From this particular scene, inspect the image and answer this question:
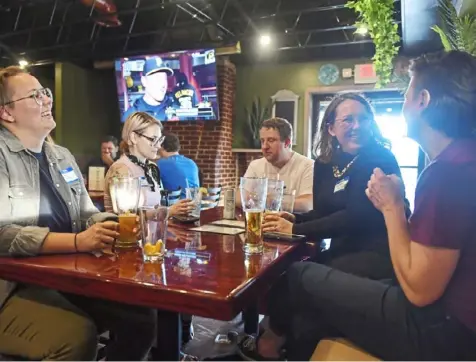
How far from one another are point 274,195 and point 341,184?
0.97 feet

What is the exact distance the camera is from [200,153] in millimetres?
6012

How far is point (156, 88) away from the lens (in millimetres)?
5801

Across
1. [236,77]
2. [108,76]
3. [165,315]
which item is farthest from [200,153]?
[165,315]

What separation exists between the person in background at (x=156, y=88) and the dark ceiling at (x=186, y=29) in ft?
0.74

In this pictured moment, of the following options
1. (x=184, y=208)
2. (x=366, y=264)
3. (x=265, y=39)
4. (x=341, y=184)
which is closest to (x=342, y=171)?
(x=341, y=184)

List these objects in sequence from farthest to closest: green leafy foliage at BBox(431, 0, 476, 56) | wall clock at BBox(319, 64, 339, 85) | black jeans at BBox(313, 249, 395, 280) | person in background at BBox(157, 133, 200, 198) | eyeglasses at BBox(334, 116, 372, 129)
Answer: wall clock at BBox(319, 64, 339, 85), person in background at BBox(157, 133, 200, 198), green leafy foliage at BBox(431, 0, 476, 56), eyeglasses at BBox(334, 116, 372, 129), black jeans at BBox(313, 249, 395, 280)

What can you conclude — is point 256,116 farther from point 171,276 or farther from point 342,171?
point 171,276

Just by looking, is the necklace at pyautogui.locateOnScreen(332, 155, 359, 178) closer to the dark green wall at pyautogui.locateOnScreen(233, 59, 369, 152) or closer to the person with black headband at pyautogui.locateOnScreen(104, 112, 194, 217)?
the person with black headband at pyautogui.locateOnScreen(104, 112, 194, 217)

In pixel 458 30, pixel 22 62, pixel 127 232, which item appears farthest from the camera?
pixel 22 62

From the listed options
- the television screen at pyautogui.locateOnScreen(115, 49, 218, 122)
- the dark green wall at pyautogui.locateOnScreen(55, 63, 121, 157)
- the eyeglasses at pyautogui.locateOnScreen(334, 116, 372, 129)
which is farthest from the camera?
the dark green wall at pyautogui.locateOnScreen(55, 63, 121, 157)

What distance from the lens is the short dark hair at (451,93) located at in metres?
1.07

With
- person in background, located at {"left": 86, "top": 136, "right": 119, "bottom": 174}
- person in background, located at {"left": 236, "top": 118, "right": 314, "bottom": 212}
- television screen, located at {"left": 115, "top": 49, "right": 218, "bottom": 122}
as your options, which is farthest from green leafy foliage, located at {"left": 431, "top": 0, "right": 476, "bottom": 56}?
person in background, located at {"left": 86, "top": 136, "right": 119, "bottom": 174}

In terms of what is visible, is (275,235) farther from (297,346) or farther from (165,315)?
(165,315)

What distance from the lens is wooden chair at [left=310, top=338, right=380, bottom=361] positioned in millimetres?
1111
